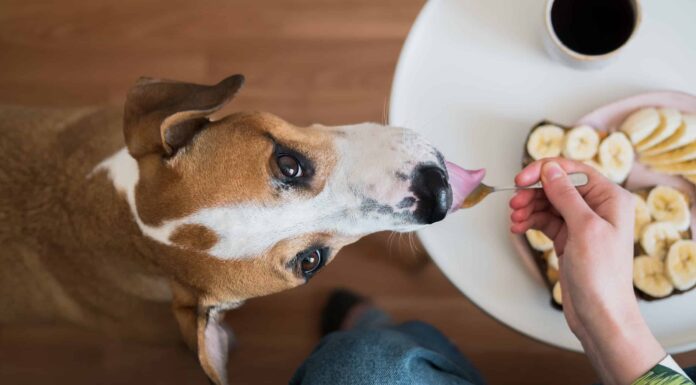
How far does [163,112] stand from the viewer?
1371mm

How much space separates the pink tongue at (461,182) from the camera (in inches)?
56.2

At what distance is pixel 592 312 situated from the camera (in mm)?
1289

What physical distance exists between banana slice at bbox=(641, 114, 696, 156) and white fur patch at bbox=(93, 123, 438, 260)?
0.57 meters

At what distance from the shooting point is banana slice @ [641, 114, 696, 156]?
1446mm

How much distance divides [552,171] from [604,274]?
0.81 feet

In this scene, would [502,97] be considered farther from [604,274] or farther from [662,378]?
[662,378]

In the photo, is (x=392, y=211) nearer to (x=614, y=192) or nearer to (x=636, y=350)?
(x=614, y=192)

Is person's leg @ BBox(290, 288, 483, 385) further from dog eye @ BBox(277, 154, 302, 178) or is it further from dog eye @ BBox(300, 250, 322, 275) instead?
dog eye @ BBox(277, 154, 302, 178)

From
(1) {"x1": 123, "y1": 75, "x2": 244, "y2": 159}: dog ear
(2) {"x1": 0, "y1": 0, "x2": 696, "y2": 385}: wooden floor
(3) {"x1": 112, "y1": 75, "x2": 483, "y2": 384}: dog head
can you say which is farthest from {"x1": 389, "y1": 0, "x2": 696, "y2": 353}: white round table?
(2) {"x1": 0, "y1": 0, "x2": 696, "y2": 385}: wooden floor

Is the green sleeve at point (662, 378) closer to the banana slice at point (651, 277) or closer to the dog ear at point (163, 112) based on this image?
the banana slice at point (651, 277)

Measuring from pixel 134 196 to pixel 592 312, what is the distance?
108cm

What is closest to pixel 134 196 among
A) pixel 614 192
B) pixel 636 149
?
pixel 614 192

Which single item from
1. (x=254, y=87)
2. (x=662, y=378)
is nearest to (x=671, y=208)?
(x=662, y=378)

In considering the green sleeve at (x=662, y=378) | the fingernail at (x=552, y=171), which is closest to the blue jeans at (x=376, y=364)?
the green sleeve at (x=662, y=378)
